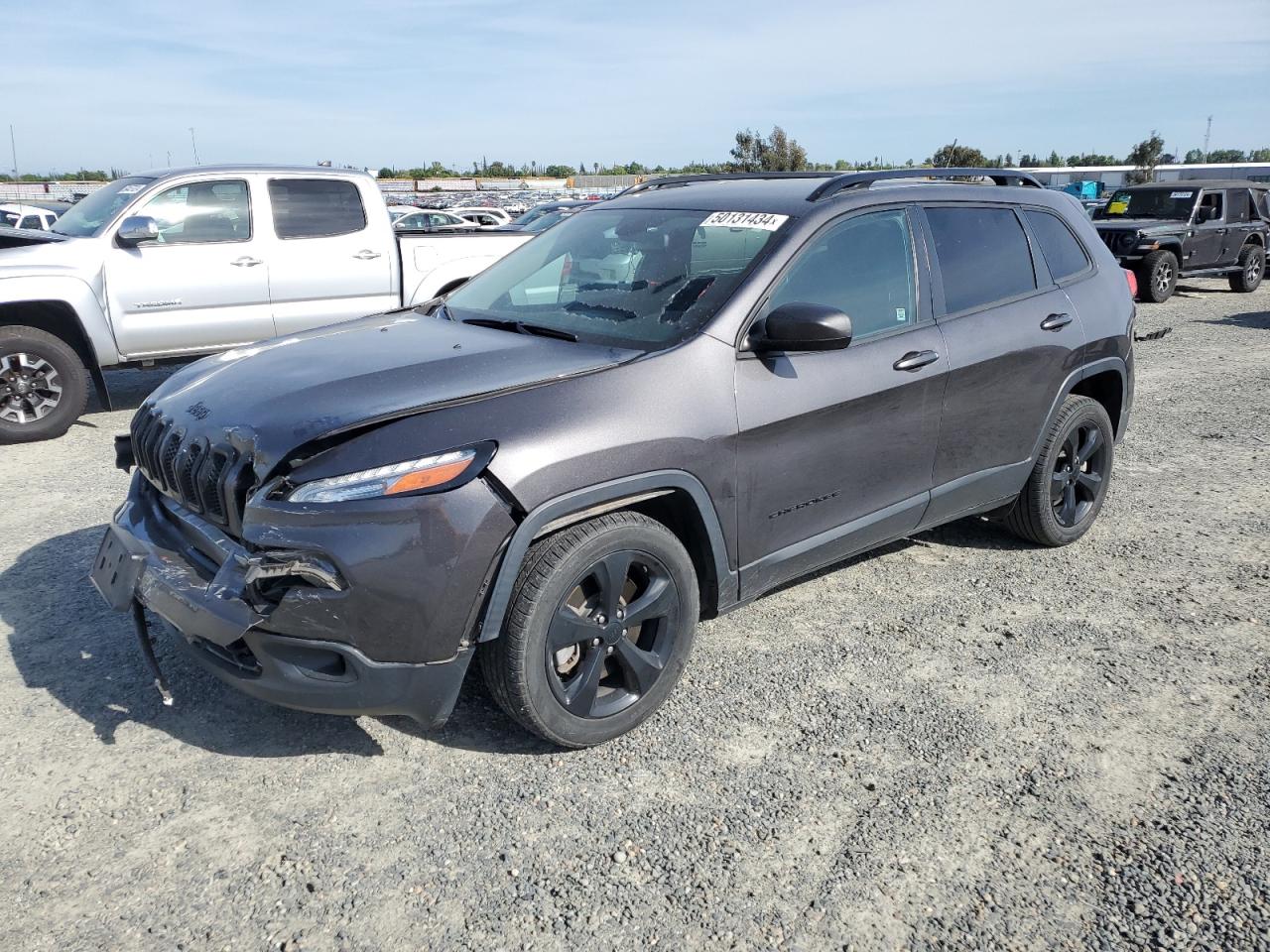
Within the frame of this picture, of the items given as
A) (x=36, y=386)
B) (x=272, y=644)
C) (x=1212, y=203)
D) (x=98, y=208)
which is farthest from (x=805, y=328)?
(x=1212, y=203)

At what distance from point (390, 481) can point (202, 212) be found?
6202 millimetres

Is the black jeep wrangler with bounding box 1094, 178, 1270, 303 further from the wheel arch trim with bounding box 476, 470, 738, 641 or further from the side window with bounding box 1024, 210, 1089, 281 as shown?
the wheel arch trim with bounding box 476, 470, 738, 641

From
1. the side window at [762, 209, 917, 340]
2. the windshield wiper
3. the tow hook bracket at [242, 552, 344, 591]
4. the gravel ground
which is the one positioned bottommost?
the gravel ground

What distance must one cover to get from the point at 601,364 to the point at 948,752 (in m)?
1.68

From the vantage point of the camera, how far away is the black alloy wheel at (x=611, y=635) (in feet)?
9.96

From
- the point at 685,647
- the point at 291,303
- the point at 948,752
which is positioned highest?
the point at 291,303

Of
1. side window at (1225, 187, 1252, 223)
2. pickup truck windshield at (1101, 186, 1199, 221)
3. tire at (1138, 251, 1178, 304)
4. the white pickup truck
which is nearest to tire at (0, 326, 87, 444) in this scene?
the white pickup truck

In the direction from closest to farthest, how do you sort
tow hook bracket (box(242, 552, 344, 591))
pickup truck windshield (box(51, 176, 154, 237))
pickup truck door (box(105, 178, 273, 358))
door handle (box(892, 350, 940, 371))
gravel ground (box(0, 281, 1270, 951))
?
gravel ground (box(0, 281, 1270, 951)) → tow hook bracket (box(242, 552, 344, 591)) → door handle (box(892, 350, 940, 371)) → pickup truck door (box(105, 178, 273, 358)) → pickup truck windshield (box(51, 176, 154, 237))

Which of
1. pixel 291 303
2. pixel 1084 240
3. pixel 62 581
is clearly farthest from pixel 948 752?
pixel 291 303

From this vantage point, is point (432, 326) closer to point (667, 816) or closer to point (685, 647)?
point (685, 647)

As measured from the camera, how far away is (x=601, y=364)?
319 centimetres

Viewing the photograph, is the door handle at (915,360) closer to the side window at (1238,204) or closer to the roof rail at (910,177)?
the roof rail at (910,177)

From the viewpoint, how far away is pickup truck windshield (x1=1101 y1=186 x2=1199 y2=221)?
52.2 ft

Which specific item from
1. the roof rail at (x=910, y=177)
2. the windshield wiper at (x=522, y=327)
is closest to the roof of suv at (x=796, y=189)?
the roof rail at (x=910, y=177)
